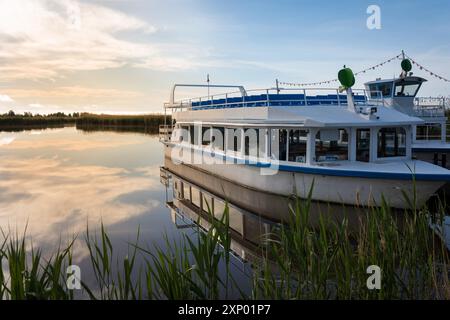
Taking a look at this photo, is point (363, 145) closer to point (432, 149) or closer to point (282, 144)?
point (282, 144)

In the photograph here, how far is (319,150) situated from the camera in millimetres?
14070

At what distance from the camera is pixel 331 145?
47.2 ft

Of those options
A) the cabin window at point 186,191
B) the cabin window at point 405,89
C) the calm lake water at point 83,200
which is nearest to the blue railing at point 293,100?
the cabin window at point 186,191

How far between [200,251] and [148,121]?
6654cm

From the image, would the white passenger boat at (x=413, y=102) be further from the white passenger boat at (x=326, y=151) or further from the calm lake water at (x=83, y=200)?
the calm lake water at (x=83, y=200)

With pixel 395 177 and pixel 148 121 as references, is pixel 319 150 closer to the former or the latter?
pixel 395 177

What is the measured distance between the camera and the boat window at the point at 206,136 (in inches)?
828

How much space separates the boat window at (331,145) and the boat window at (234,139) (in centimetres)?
422

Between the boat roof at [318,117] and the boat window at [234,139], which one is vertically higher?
the boat roof at [318,117]

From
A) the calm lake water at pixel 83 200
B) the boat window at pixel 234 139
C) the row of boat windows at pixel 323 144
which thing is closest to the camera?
the calm lake water at pixel 83 200

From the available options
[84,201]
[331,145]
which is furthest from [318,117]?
[84,201]

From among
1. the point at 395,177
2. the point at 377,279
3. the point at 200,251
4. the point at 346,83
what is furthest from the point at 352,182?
the point at 200,251

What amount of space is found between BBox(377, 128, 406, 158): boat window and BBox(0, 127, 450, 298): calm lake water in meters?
7.48

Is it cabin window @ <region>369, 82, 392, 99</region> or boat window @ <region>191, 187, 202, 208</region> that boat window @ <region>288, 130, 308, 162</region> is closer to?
boat window @ <region>191, 187, 202, 208</region>
